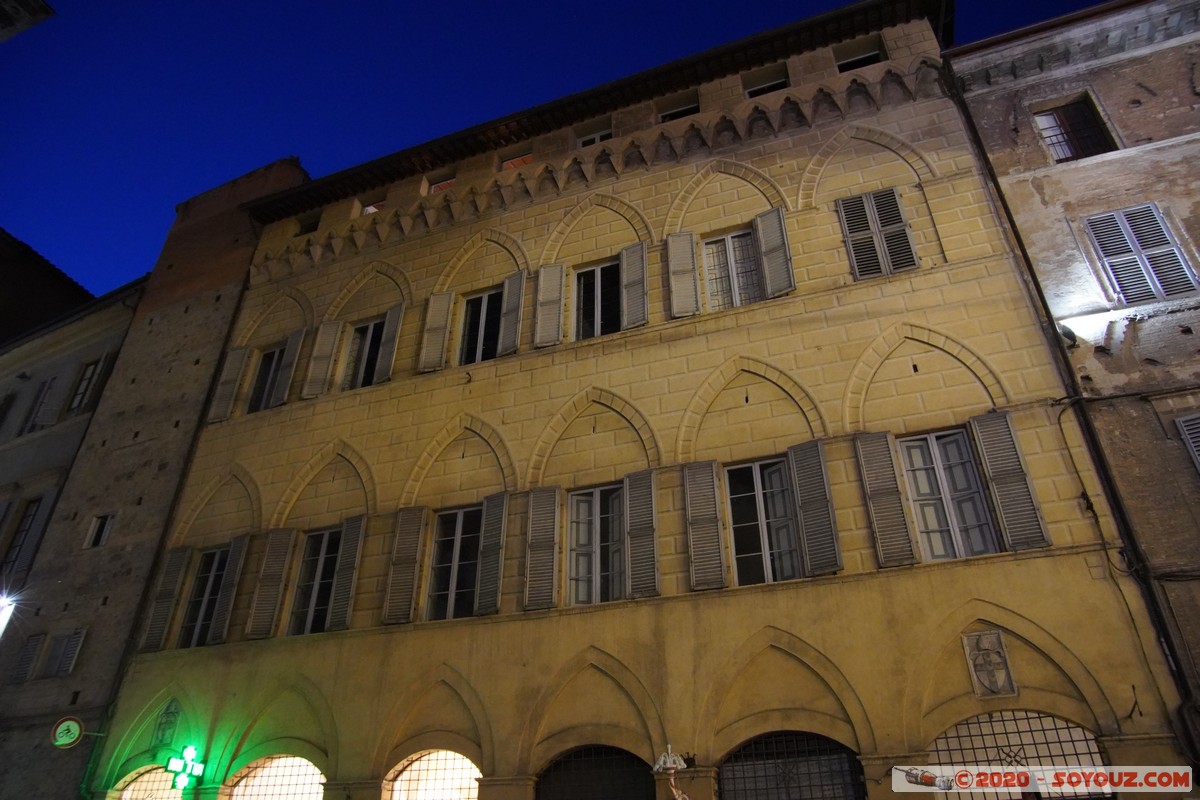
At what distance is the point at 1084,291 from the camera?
8.59 m

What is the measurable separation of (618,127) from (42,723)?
12669mm

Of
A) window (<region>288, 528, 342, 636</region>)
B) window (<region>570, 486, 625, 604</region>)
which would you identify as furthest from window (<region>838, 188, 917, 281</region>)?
window (<region>288, 528, 342, 636</region>)

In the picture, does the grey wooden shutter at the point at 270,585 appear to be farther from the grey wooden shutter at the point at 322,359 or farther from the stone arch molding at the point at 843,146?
the stone arch molding at the point at 843,146

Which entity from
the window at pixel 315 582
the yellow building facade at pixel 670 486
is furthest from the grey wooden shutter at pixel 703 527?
the window at pixel 315 582

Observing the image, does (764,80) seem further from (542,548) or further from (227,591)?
(227,591)

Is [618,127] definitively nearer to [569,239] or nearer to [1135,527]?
[569,239]

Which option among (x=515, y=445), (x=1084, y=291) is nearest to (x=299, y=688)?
(x=515, y=445)

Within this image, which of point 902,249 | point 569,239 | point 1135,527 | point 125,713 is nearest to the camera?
point 1135,527

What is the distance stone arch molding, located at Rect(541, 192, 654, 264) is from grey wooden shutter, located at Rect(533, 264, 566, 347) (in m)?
0.36

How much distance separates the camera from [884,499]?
807cm

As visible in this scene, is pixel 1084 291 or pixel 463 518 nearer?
pixel 1084 291

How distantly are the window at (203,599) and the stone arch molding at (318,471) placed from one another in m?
1.09

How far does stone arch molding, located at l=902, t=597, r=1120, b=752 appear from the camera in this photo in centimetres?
664

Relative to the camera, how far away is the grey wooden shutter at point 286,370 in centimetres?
1252
